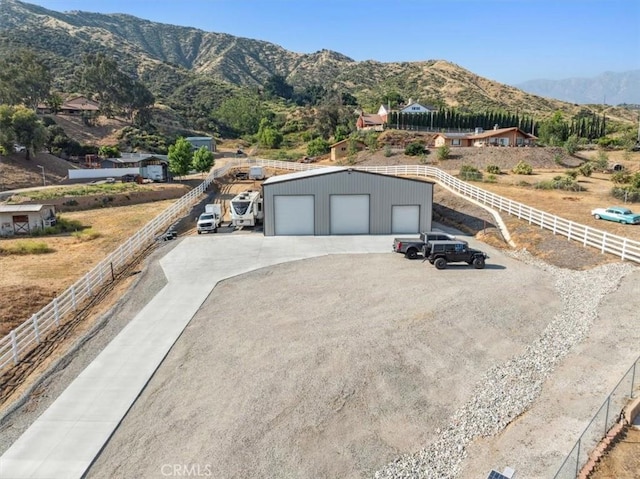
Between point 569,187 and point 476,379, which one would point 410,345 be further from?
point 569,187

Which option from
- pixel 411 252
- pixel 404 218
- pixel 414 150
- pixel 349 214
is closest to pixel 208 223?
pixel 349 214

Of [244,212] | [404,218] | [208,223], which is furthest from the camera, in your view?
[244,212]

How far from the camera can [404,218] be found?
30.1 metres

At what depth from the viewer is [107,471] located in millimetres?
9188

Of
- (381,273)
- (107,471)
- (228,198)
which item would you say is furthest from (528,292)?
(228,198)

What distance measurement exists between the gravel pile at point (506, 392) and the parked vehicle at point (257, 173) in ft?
139

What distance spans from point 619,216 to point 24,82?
90.9 metres

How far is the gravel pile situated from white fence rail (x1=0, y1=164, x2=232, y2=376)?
11680 mm

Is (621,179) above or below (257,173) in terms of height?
above

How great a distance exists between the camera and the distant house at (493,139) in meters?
70.1

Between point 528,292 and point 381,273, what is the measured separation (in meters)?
6.19

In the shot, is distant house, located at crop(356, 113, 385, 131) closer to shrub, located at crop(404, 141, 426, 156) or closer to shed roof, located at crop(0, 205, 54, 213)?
shrub, located at crop(404, 141, 426, 156)

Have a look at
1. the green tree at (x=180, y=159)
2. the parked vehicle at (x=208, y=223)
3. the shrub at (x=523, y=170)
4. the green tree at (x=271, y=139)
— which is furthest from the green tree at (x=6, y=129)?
the shrub at (x=523, y=170)

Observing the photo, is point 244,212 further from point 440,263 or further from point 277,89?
point 277,89
